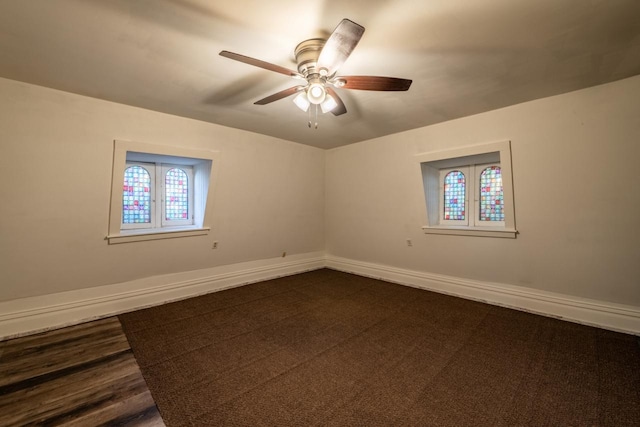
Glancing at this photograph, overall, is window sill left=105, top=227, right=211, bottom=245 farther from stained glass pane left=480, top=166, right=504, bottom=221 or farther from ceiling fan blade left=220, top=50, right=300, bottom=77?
stained glass pane left=480, top=166, right=504, bottom=221

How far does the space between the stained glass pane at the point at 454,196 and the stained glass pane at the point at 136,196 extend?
4382mm

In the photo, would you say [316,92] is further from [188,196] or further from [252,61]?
Result: [188,196]

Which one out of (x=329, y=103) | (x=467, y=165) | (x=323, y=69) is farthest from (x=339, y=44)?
(x=467, y=165)

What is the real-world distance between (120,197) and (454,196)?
14.6 ft

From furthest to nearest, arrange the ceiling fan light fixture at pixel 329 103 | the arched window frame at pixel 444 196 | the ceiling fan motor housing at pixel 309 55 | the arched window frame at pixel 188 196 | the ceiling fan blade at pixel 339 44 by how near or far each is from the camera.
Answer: the arched window frame at pixel 444 196, the arched window frame at pixel 188 196, the ceiling fan light fixture at pixel 329 103, the ceiling fan motor housing at pixel 309 55, the ceiling fan blade at pixel 339 44

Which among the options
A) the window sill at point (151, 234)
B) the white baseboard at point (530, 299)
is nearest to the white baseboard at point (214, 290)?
the white baseboard at point (530, 299)

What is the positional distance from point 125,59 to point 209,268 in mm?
2663

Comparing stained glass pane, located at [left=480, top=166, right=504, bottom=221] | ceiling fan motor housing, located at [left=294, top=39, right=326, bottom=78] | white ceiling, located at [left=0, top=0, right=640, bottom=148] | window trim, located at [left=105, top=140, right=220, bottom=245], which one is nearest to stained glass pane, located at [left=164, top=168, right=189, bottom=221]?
window trim, located at [left=105, top=140, right=220, bottom=245]

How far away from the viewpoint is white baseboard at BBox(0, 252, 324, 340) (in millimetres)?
2547

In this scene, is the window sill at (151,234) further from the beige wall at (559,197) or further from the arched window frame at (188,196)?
the beige wall at (559,197)

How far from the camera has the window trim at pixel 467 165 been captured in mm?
3183

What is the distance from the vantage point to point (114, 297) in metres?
3.05

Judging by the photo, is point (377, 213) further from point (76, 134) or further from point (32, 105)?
point (32, 105)

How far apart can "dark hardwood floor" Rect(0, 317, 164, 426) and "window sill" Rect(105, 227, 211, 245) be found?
974 millimetres
